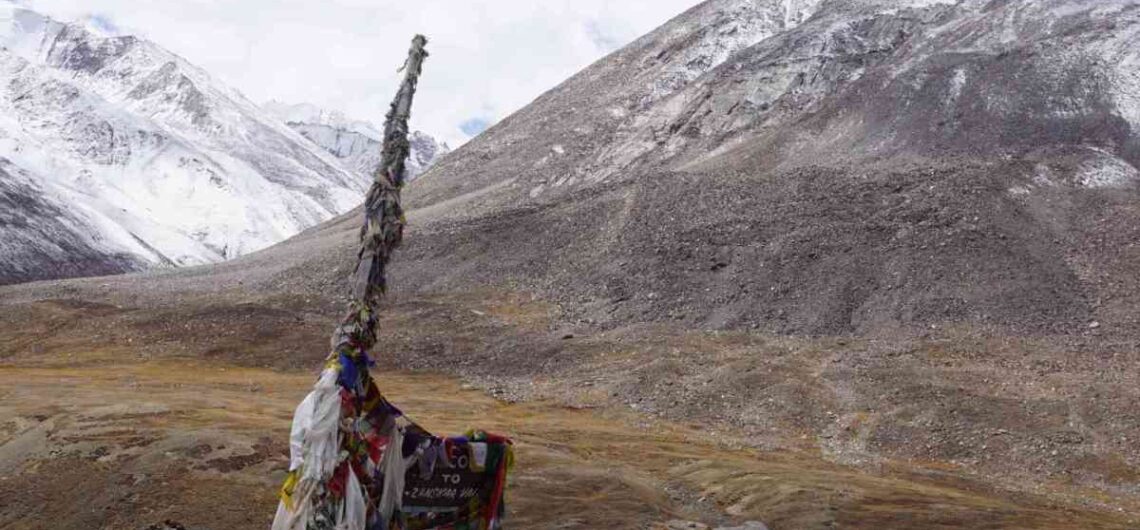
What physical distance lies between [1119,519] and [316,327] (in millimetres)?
25390

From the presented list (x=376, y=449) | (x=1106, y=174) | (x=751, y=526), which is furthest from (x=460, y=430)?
(x=1106, y=174)

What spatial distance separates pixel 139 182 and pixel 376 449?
139 meters

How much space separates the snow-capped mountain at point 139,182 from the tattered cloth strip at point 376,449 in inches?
3050

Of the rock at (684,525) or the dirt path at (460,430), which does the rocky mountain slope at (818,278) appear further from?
the rock at (684,525)

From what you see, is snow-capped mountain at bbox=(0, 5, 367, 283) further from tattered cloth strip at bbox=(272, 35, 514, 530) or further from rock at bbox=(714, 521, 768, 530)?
tattered cloth strip at bbox=(272, 35, 514, 530)

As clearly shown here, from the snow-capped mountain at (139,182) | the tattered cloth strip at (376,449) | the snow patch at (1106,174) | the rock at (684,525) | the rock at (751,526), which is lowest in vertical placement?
the rock at (751,526)

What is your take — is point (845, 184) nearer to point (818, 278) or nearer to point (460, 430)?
point (818, 278)

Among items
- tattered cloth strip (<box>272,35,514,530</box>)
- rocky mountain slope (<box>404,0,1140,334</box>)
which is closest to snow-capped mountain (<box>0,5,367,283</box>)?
rocky mountain slope (<box>404,0,1140,334</box>)

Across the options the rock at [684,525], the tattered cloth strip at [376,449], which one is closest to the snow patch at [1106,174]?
the rock at [684,525]

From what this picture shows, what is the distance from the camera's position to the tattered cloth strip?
7891 millimetres

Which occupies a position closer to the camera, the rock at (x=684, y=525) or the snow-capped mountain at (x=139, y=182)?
the rock at (x=684, y=525)

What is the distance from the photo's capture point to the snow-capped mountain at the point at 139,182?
87.4 meters

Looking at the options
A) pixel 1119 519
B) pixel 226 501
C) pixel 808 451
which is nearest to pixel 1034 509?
pixel 1119 519

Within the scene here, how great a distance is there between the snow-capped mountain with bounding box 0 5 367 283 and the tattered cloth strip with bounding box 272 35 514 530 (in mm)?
77468
